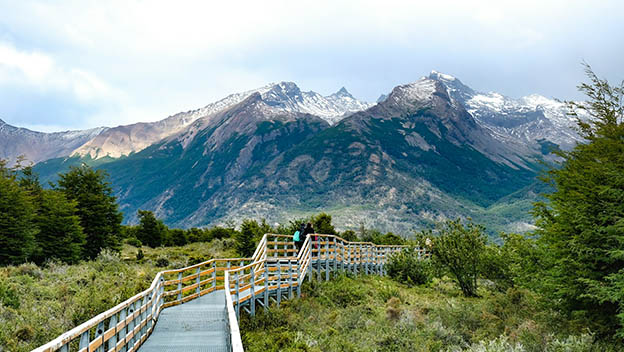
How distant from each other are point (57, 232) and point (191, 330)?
2470cm

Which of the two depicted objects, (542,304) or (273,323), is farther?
(273,323)

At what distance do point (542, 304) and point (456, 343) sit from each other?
9.93ft

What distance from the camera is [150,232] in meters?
56.5

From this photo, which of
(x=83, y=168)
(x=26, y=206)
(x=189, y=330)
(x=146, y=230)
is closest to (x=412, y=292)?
(x=189, y=330)

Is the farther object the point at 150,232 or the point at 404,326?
the point at 150,232

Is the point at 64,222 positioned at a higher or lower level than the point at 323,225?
higher

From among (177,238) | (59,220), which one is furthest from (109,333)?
(177,238)

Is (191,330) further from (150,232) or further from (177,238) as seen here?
(177,238)

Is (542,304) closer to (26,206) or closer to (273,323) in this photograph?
(273,323)

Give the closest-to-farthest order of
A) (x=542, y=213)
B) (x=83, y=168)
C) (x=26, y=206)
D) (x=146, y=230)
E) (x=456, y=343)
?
(x=456, y=343) → (x=542, y=213) → (x=26, y=206) → (x=83, y=168) → (x=146, y=230)

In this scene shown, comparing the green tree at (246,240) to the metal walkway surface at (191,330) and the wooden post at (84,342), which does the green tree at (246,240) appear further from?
the wooden post at (84,342)

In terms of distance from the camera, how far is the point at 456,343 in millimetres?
13219

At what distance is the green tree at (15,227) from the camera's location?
26.8 metres

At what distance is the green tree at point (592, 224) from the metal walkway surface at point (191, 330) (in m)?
8.47
